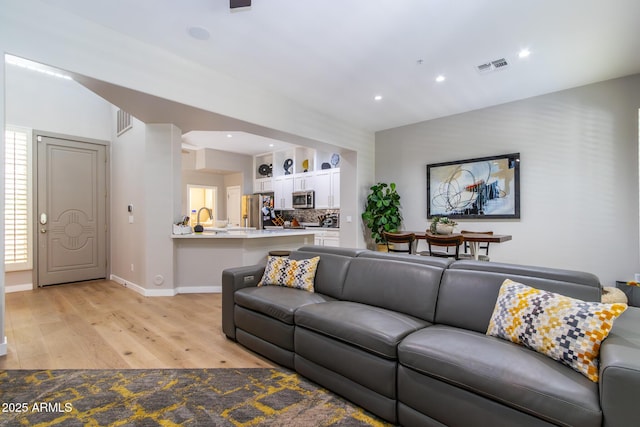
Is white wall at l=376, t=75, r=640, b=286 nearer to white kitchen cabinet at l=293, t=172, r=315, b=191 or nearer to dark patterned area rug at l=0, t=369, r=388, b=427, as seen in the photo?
white kitchen cabinet at l=293, t=172, r=315, b=191

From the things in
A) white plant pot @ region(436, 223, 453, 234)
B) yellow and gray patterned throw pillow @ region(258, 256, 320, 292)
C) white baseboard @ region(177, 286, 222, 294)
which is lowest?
white baseboard @ region(177, 286, 222, 294)

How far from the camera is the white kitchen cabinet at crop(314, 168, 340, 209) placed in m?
6.84

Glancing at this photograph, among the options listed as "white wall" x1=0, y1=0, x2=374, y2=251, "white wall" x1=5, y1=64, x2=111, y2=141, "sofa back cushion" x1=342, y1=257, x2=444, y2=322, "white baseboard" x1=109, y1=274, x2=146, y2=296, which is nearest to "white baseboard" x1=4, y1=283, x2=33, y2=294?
"white baseboard" x1=109, y1=274, x2=146, y2=296

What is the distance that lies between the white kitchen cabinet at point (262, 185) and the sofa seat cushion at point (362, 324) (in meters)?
6.46

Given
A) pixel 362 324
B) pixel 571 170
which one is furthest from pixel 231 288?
pixel 571 170

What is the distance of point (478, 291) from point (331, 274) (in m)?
1.21

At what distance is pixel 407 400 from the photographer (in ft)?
5.24

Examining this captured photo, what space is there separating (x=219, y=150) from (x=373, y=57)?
5.72 m

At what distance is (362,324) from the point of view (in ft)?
6.07

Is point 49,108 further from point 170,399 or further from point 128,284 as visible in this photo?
point 170,399

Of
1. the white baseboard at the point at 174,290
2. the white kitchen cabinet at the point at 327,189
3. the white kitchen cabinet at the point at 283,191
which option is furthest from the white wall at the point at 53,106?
the white kitchen cabinet at the point at 327,189

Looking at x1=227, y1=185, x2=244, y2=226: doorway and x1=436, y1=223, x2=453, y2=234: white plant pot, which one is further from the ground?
x1=227, y1=185, x2=244, y2=226: doorway

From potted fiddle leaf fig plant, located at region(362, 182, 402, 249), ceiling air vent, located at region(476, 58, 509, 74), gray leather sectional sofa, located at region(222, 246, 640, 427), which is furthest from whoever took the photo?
potted fiddle leaf fig plant, located at region(362, 182, 402, 249)

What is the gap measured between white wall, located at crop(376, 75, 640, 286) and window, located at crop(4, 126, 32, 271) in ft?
22.2
